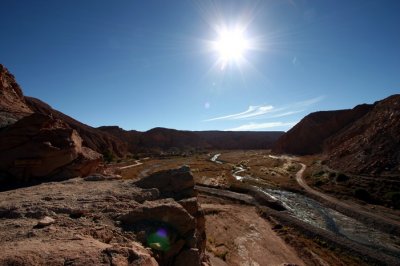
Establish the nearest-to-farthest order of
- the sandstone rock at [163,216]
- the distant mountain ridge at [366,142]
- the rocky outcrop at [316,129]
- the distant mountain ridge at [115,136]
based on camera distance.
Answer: the sandstone rock at [163,216]
the distant mountain ridge at [115,136]
the distant mountain ridge at [366,142]
the rocky outcrop at [316,129]

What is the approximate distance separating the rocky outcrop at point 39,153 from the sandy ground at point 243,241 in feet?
41.8

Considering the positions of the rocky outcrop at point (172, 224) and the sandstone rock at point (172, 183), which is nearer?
the rocky outcrop at point (172, 224)

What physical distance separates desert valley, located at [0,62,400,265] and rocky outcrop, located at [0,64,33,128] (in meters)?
0.23

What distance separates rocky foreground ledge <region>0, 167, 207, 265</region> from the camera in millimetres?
8594

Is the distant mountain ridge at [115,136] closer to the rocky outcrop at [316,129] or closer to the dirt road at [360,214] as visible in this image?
the dirt road at [360,214]

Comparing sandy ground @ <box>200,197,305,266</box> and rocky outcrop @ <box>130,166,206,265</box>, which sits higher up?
rocky outcrop @ <box>130,166,206,265</box>

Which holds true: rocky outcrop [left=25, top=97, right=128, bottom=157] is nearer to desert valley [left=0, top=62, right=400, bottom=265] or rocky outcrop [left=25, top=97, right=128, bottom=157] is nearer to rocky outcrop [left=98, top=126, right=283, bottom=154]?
rocky outcrop [left=98, top=126, right=283, bottom=154]

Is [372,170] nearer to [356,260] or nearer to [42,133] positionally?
[356,260]

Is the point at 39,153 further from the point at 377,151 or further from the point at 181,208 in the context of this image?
the point at 377,151

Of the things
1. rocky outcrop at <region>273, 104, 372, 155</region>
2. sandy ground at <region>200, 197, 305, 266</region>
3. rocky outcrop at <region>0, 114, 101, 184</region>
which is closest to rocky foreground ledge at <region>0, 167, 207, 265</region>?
rocky outcrop at <region>0, 114, 101, 184</region>

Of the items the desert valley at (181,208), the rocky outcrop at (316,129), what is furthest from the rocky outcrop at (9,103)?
the rocky outcrop at (316,129)

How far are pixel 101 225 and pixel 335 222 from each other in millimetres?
30951

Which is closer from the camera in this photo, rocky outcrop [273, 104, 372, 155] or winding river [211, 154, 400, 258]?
winding river [211, 154, 400, 258]

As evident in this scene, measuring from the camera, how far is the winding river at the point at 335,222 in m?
28.3
